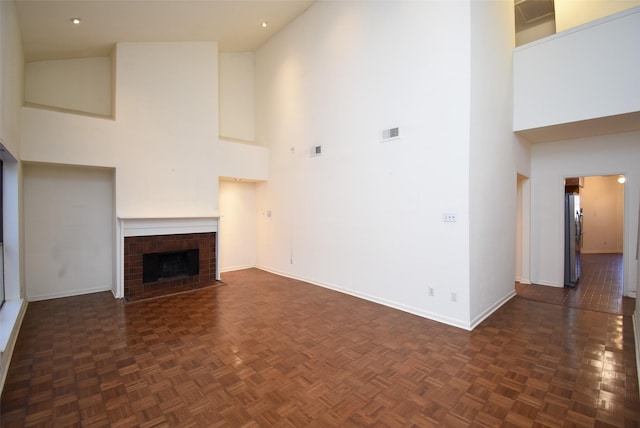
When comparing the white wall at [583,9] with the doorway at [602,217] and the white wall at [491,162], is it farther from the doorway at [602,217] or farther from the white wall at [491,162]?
the doorway at [602,217]

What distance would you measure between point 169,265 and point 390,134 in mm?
4371

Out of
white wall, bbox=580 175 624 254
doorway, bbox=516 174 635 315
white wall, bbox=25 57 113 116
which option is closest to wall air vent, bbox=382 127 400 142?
doorway, bbox=516 174 635 315

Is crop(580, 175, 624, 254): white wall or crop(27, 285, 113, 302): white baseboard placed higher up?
crop(580, 175, 624, 254): white wall

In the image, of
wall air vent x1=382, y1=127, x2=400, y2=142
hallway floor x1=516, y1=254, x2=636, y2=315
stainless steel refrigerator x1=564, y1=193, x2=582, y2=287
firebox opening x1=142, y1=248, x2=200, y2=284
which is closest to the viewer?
wall air vent x1=382, y1=127, x2=400, y2=142

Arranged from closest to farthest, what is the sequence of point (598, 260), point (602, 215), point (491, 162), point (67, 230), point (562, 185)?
1. point (491, 162)
2. point (67, 230)
3. point (562, 185)
4. point (598, 260)
5. point (602, 215)

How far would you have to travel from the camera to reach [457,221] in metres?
3.34

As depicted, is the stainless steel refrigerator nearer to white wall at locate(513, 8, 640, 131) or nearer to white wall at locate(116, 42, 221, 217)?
white wall at locate(513, 8, 640, 131)

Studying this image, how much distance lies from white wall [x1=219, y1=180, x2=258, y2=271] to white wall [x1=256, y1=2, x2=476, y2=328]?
757 millimetres

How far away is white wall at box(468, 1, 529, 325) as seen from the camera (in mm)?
3363

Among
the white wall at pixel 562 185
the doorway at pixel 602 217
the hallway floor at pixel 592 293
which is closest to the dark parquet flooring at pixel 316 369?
the hallway floor at pixel 592 293

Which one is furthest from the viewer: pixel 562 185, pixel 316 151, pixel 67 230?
pixel 316 151

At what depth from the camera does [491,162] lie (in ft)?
12.3

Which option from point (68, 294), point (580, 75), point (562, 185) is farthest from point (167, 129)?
point (562, 185)

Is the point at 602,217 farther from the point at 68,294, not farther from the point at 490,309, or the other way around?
the point at 68,294
